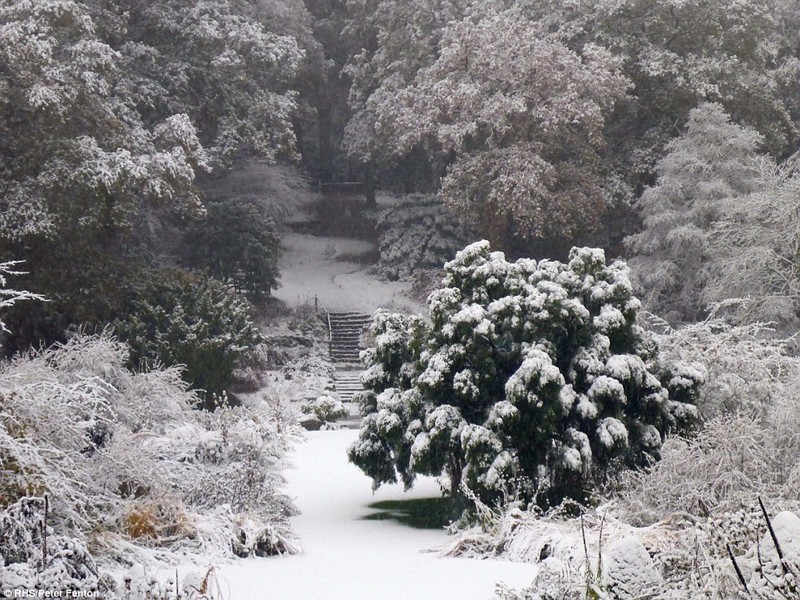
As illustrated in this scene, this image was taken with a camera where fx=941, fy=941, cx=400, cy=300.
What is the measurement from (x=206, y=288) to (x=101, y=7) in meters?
6.79

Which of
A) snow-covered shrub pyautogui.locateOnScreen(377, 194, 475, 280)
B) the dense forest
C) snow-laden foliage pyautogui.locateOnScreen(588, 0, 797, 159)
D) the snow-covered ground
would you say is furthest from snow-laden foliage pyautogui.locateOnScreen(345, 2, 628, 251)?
the snow-covered ground

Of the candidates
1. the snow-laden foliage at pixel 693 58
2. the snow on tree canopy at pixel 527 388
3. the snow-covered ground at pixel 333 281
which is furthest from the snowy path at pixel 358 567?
the snow-laden foliage at pixel 693 58

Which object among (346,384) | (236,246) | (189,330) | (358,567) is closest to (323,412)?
(189,330)

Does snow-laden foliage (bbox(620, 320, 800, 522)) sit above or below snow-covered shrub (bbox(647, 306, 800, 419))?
below

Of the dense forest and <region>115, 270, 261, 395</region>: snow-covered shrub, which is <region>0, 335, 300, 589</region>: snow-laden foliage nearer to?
the dense forest

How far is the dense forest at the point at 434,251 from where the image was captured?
312 inches

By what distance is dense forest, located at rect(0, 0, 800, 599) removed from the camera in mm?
7922

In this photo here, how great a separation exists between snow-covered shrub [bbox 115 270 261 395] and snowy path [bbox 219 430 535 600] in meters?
8.03

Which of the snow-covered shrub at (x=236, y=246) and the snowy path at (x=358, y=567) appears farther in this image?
the snow-covered shrub at (x=236, y=246)

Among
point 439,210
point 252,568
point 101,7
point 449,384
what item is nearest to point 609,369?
point 449,384

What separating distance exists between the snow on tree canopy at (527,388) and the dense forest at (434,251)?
0.03 metres

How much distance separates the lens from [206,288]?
68.5ft

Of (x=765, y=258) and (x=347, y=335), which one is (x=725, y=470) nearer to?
(x=765, y=258)

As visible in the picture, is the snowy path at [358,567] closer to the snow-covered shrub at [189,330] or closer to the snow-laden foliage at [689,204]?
the snow-covered shrub at [189,330]
